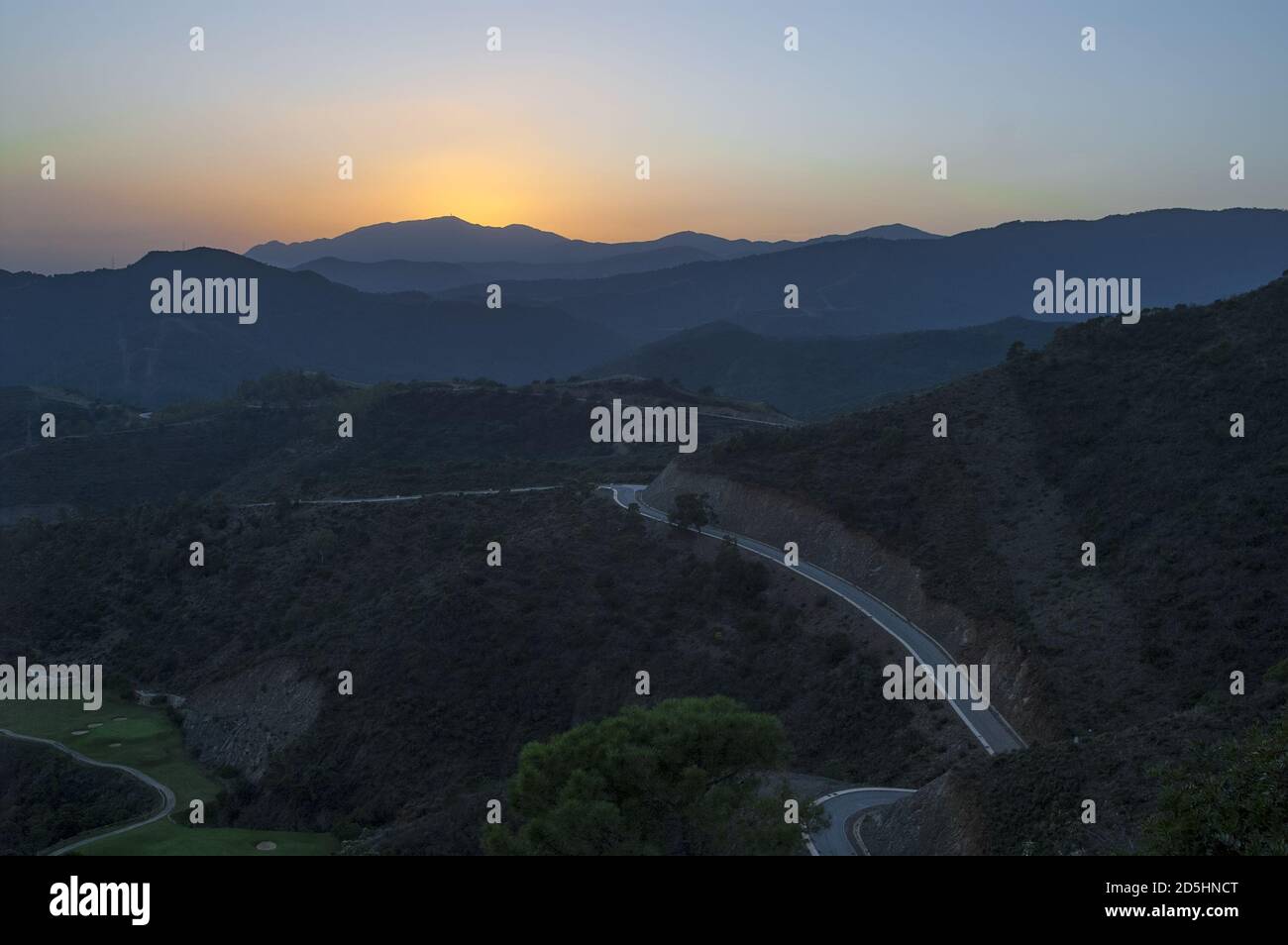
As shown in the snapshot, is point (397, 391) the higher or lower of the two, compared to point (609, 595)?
higher

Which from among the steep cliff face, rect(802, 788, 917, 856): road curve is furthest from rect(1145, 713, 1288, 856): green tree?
the steep cliff face

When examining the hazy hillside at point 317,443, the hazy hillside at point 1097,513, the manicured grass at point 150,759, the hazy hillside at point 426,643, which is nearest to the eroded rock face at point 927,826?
the hazy hillside at point 1097,513

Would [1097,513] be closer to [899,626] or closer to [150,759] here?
[899,626]

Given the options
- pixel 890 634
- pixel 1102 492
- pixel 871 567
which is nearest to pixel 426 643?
pixel 871 567

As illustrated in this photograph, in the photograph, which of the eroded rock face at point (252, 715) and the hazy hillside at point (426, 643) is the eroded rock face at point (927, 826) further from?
the eroded rock face at point (252, 715)

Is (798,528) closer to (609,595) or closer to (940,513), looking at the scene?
(940,513)

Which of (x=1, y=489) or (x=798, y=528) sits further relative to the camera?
(x=1, y=489)
